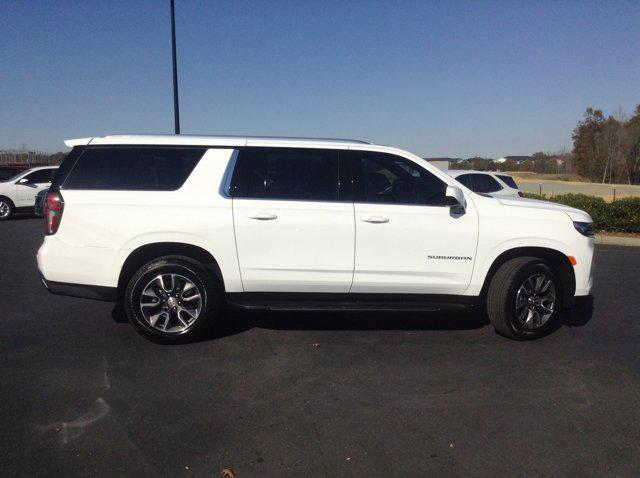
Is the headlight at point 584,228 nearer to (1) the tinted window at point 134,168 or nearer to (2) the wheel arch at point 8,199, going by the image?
(1) the tinted window at point 134,168

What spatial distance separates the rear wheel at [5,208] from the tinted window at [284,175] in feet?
48.6

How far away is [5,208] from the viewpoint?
16.9 m

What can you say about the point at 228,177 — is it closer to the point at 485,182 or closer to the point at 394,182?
the point at 394,182

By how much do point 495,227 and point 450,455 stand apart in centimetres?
252

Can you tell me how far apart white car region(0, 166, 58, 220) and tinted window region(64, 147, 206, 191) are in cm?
1369

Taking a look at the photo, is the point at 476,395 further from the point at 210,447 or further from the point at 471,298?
the point at 210,447

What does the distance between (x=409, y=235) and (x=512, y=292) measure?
1.14 m

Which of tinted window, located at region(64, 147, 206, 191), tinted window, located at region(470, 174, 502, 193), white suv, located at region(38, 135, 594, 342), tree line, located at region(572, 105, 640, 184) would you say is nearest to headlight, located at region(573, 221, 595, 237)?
white suv, located at region(38, 135, 594, 342)

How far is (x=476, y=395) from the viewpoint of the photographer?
4.10 metres

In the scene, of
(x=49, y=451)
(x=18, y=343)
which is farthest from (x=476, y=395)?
(x=18, y=343)

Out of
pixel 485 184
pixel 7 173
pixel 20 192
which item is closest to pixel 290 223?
pixel 485 184

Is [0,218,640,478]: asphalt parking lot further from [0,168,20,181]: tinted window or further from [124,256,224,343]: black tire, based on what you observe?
[0,168,20,181]: tinted window

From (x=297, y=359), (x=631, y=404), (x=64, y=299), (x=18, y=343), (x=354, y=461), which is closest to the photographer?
(x=354, y=461)

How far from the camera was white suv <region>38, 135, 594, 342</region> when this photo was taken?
4949mm
